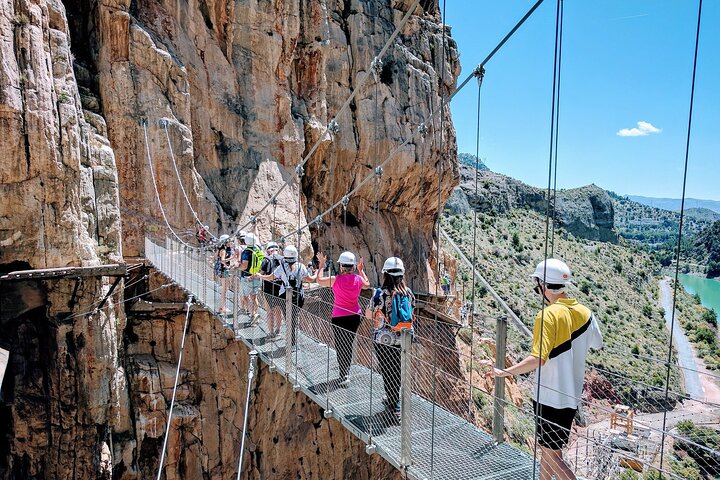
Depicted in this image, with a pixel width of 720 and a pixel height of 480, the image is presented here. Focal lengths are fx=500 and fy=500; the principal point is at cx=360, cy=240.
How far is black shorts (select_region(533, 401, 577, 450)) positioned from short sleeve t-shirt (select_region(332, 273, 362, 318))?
5.21 feet

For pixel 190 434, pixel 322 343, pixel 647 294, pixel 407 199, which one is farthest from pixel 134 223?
pixel 647 294

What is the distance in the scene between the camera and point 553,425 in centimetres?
212

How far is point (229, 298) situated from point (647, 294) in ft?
140

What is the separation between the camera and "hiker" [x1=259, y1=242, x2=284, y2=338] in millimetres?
4466

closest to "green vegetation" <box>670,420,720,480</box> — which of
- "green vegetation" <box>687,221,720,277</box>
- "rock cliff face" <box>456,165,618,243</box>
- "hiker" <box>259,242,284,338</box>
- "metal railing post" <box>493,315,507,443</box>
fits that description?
"metal railing post" <box>493,315,507,443</box>

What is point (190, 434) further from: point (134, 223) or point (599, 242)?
point (599, 242)

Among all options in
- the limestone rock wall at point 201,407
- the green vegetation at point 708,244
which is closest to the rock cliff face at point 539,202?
the green vegetation at point 708,244

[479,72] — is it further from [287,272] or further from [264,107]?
[264,107]

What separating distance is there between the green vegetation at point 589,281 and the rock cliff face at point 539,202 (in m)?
1.93

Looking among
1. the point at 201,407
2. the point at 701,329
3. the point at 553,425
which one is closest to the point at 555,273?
the point at 553,425

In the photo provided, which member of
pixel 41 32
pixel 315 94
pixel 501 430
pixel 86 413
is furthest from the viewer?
pixel 315 94

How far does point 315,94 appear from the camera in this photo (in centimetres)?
1129

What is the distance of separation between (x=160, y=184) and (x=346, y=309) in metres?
5.97

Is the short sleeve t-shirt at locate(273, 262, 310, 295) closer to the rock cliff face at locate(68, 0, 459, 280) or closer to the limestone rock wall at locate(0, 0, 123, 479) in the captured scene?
the limestone rock wall at locate(0, 0, 123, 479)
